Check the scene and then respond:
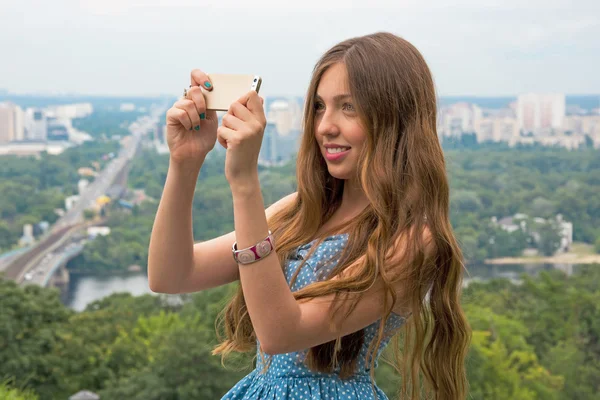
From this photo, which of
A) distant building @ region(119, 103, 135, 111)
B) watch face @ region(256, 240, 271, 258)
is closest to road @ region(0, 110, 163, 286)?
distant building @ region(119, 103, 135, 111)

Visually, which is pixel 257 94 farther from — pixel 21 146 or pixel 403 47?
pixel 21 146

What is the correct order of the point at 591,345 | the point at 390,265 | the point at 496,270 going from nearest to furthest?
the point at 390,265
the point at 591,345
the point at 496,270

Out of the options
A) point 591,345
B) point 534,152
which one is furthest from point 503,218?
point 591,345

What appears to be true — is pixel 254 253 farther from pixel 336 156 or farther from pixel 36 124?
pixel 36 124

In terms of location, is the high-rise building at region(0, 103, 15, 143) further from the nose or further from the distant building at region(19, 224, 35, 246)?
the nose

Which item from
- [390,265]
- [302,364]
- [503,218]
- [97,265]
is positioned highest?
[390,265]

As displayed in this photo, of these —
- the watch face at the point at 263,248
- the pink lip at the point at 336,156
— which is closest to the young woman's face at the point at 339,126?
the pink lip at the point at 336,156
